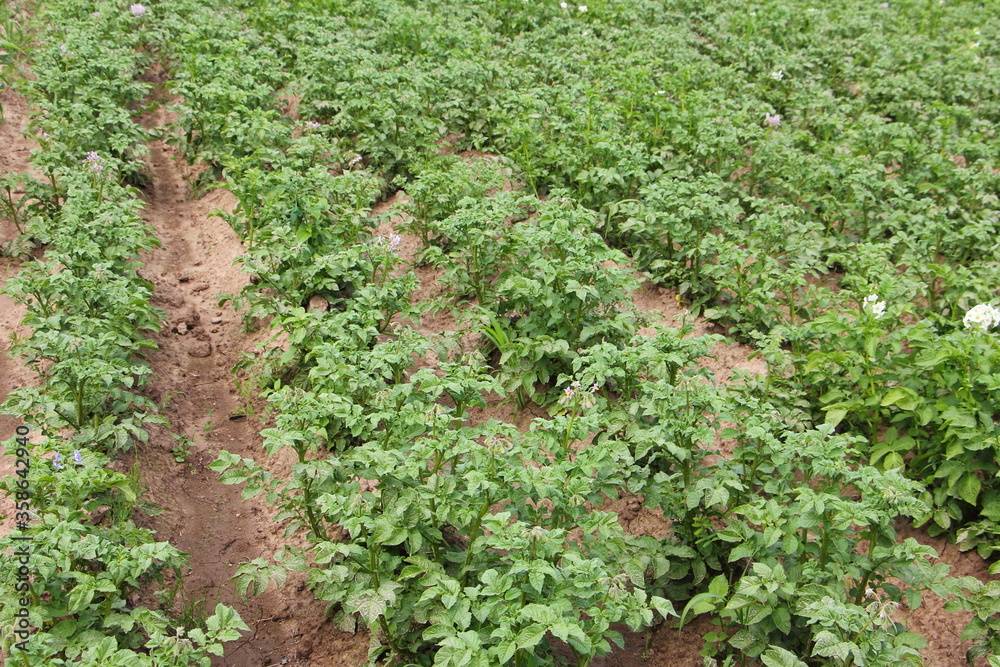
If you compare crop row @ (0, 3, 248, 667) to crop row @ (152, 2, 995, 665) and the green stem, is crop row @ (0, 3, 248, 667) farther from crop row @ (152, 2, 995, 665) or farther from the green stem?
the green stem

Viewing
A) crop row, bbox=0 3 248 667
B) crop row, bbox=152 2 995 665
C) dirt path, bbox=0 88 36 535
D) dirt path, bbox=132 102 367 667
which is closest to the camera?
crop row, bbox=0 3 248 667

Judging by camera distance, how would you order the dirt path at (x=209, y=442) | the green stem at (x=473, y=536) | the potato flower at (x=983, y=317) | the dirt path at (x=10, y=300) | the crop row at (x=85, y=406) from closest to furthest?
the crop row at (x=85, y=406)
the green stem at (x=473, y=536)
the dirt path at (x=209, y=442)
the dirt path at (x=10, y=300)
the potato flower at (x=983, y=317)

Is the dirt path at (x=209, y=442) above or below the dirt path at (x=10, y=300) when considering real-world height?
below

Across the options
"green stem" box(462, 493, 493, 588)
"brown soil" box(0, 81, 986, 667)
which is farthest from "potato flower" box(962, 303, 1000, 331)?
"green stem" box(462, 493, 493, 588)

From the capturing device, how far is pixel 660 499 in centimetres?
382

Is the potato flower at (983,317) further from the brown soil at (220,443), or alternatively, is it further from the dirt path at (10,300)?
the dirt path at (10,300)

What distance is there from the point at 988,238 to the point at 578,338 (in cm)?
315

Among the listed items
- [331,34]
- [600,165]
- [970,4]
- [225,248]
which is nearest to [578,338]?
[600,165]

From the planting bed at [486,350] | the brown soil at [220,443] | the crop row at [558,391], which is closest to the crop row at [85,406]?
the planting bed at [486,350]

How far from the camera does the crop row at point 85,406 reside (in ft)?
9.75

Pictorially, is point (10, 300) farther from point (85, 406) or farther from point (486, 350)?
point (486, 350)

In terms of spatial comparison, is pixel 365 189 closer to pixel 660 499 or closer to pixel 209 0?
pixel 660 499

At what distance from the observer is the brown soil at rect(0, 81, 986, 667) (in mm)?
3719

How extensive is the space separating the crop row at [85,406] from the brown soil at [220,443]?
0.66 feet
